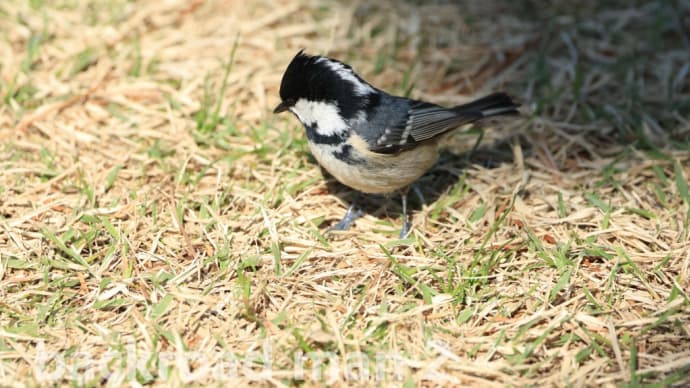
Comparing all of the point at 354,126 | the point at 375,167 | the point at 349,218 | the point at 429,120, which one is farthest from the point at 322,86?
the point at 349,218

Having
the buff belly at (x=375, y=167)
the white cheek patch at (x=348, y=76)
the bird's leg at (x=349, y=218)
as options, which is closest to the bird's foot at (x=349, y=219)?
the bird's leg at (x=349, y=218)

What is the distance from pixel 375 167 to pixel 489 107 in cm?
102

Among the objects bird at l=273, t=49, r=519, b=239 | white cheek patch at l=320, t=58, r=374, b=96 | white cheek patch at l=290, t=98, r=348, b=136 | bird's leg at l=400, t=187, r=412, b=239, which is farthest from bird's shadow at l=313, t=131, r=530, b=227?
white cheek patch at l=320, t=58, r=374, b=96

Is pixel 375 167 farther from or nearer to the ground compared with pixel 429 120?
nearer to the ground

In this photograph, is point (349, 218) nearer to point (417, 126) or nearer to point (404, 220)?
point (404, 220)

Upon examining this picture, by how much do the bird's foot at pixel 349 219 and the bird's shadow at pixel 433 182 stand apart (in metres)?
0.07

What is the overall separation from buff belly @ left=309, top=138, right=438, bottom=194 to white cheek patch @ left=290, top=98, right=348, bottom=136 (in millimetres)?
101

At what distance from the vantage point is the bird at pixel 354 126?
4.15 m

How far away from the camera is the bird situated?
4.15m

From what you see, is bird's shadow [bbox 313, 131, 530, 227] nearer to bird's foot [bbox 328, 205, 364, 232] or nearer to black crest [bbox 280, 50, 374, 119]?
bird's foot [bbox 328, 205, 364, 232]

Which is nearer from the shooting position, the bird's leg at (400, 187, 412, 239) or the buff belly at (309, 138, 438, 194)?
the buff belly at (309, 138, 438, 194)

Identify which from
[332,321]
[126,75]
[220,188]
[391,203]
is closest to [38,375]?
[332,321]

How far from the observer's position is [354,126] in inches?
165

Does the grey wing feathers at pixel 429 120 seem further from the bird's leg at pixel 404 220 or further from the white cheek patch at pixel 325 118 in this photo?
the bird's leg at pixel 404 220
